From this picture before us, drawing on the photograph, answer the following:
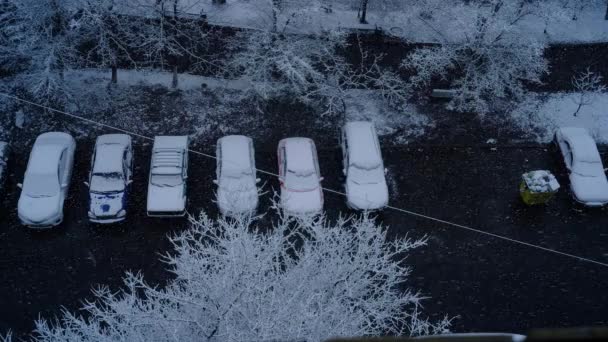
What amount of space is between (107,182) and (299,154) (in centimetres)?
659

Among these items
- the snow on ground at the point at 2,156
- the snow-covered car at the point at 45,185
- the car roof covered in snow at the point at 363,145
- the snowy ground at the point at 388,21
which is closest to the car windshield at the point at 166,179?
the snow-covered car at the point at 45,185

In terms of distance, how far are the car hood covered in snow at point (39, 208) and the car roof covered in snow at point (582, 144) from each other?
18153mm

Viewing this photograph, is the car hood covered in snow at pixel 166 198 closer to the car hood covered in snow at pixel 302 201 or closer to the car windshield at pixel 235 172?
the car windshield at pixel 235 172

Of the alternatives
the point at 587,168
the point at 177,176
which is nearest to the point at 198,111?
the point at 177,176

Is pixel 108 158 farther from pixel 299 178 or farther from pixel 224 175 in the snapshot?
pixel 299 178

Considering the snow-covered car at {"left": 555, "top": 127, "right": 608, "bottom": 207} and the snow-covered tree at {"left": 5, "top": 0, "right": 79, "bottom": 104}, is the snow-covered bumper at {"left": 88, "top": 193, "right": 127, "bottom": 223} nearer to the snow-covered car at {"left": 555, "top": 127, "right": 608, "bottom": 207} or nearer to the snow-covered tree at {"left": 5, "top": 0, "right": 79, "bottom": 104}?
the snow-covered tree at {"left": 5, "top": 0, "right": 79, "bottom": 104}

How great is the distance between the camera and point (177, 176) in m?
19.8

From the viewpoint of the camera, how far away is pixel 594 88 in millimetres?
24328

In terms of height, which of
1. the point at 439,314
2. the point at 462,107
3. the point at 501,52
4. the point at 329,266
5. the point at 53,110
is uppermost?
the point at 501,52

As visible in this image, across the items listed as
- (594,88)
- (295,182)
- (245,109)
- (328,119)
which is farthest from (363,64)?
(594,88)

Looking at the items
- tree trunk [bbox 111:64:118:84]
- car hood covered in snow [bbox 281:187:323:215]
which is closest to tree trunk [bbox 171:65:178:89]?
tree trunk [bbox 111:64:118:84]

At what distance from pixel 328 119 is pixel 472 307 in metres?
8.92

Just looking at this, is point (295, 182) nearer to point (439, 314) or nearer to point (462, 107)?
point (439, 314)

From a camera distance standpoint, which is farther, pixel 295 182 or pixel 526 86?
pixel 526 86
